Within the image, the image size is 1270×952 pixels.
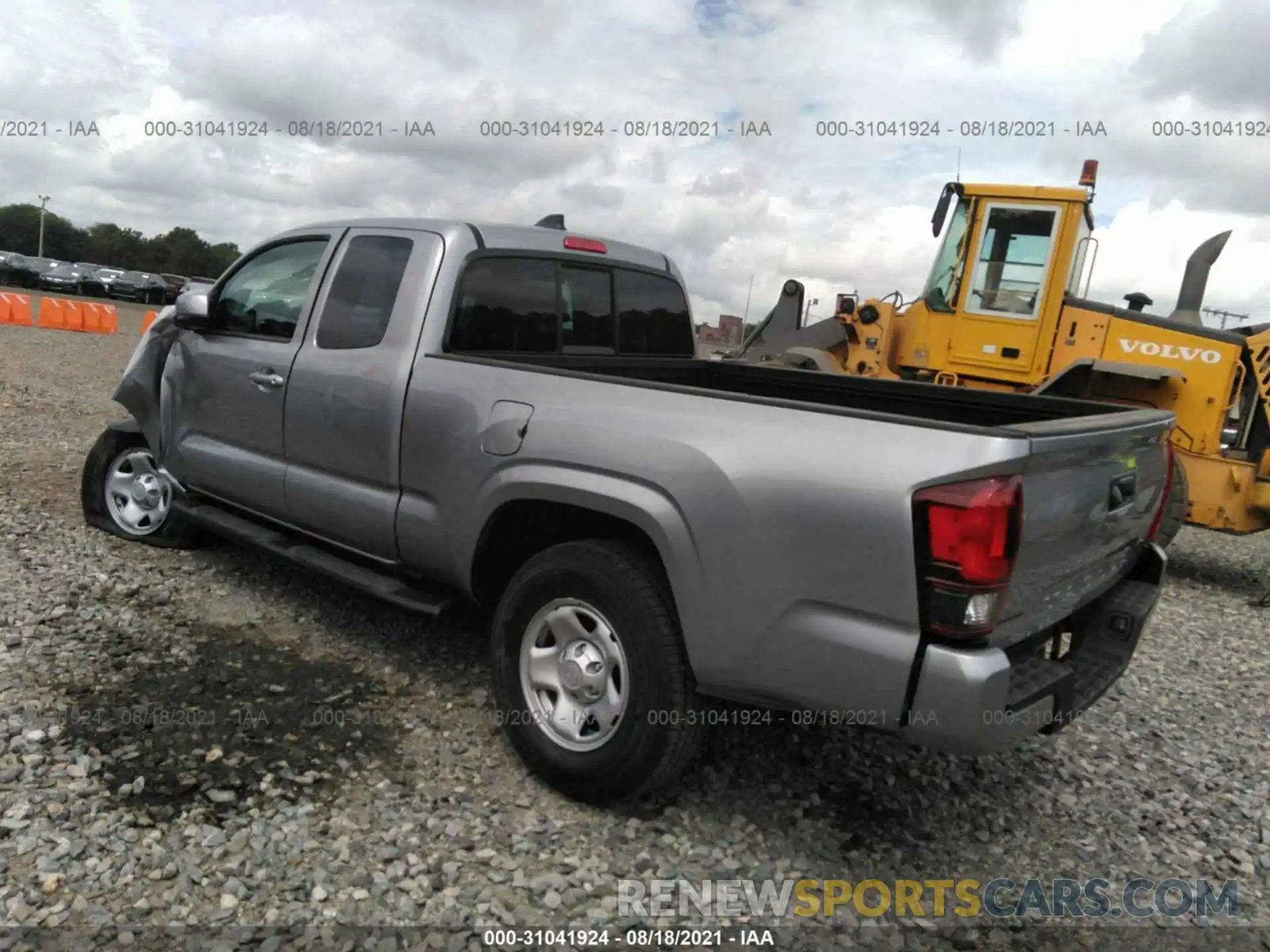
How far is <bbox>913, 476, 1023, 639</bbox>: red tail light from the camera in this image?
7.40 feet

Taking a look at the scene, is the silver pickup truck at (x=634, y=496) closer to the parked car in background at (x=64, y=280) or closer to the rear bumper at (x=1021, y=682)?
the rear bumper at (x=1021, y=682)

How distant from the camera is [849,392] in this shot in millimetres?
4289

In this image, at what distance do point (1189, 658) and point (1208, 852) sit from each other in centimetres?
242

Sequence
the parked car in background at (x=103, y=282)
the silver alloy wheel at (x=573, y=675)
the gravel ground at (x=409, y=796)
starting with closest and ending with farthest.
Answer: the gravel ground at (x=409, y=796)
the silver alloy wheel at (x=573, y=675)
the parked car in background at (x=103, y=282)

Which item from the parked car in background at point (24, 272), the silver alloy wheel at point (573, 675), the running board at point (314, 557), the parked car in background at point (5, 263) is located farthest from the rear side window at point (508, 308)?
the parked car in background at point (5, 263)

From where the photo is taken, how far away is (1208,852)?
3219 mm

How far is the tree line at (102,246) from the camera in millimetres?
74500

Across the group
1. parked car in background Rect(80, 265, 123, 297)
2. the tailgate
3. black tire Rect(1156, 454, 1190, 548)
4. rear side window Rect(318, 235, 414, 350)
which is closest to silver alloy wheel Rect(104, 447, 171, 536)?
rear side window Rect(318, 235, 414, 350)

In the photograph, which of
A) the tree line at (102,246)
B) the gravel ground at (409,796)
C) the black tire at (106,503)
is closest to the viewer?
the gravel ground at (409,796)

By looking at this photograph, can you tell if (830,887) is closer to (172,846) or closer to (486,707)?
(486,707)

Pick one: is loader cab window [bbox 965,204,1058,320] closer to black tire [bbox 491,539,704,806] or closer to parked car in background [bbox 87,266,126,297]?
black tire [bbox 491,539,704,806]

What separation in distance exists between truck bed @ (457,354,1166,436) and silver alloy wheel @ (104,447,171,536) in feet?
8.87

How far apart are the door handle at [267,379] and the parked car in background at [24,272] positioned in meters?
38.6

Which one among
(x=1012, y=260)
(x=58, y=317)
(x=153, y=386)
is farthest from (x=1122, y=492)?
(x=58, y=317)
